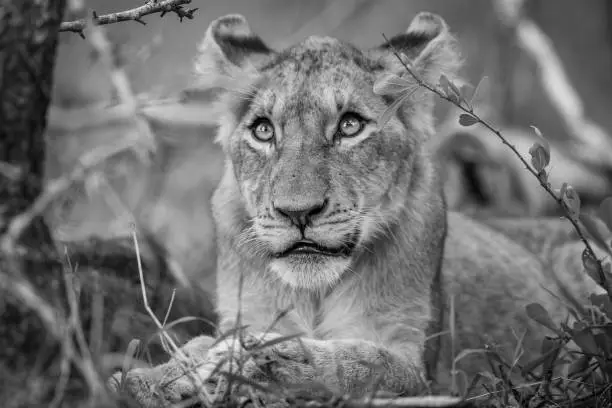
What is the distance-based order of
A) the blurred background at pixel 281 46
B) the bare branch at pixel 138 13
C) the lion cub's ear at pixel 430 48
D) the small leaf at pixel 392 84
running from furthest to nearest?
the blurred background at pixel 281 46 → the lion cub's ear at pixel 430 48 → the small leaf at pixel 392 84 → the bare branch at pixel 138 13

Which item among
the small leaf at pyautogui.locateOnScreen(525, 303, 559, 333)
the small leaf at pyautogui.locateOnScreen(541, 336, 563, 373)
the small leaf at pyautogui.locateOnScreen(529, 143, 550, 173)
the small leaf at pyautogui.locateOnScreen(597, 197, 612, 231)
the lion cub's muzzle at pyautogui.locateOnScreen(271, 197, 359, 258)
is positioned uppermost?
the small leaf at pyautogui.locateOnScreen(529, 143, 550, 173)

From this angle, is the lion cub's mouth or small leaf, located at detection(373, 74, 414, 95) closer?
small leaf, located at detection(373, 74, 414, 95)

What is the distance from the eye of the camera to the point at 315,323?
4.35 m

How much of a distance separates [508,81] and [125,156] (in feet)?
19.3

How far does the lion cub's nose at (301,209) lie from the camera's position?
3.83m

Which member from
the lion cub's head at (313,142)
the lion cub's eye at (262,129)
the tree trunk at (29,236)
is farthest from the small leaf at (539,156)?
the tree trunk at (29,236)

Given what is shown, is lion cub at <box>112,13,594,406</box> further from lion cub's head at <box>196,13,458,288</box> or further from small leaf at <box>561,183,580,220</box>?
small leaf at <box>561,183,580,220</box>

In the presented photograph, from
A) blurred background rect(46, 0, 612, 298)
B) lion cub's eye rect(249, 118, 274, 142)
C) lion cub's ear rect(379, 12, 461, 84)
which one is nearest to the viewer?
lion cub's eye rect(249, 118, 274, 142)

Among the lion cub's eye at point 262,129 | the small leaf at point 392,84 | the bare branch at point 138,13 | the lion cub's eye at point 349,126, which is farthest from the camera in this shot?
the lion cub's eye at point 262,129

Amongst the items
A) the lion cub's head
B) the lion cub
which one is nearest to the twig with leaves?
the lion cub

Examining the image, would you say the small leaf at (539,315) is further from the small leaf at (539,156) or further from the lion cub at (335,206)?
the small leaf at (539,156)

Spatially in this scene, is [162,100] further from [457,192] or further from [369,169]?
[457,192]

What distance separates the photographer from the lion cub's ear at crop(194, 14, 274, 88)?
462cm

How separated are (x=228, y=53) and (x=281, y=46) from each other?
372 centimetres
